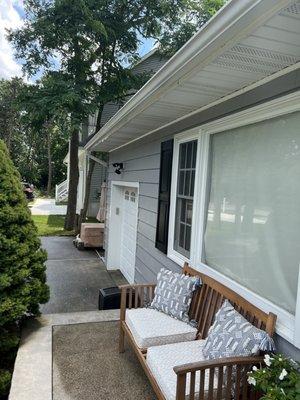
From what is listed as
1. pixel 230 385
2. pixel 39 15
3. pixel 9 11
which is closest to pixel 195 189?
pixel 230 385

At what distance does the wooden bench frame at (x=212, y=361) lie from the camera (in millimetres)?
1872

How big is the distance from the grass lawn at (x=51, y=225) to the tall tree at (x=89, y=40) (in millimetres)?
4071

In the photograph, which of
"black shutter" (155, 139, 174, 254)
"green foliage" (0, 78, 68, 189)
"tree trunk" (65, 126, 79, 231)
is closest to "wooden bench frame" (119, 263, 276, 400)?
"black shutter" (155, 139, 174, 254)

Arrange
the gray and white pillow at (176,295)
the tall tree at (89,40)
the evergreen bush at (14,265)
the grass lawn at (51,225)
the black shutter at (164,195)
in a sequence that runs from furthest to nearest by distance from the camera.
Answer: the grass lawn at (51,225) → the tall tree at (89,40) → the black shutter at (164,195) → the evergreen bush at (14,265) → the gray and white pillow at (176,295)

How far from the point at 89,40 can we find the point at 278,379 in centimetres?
1130

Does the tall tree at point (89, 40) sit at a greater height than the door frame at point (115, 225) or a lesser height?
greater

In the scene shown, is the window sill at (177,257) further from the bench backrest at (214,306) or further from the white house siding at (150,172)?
the bench backrest at (214,306)

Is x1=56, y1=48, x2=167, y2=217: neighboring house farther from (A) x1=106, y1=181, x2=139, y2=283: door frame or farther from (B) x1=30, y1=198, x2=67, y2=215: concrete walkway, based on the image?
(B) x1=30, y1=198, x2=67, y2=215: concrete walkway

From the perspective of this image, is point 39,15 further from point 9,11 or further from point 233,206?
point 233,206

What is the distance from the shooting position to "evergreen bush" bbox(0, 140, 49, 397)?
327 centimetres

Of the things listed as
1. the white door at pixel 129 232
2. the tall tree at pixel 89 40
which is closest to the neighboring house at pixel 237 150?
the white door at pixel 129 232

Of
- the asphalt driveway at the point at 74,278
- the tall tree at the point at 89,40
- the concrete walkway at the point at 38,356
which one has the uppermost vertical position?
the tall tree at the point at 89,40

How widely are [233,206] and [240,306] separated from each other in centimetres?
82

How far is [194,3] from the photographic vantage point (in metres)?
11.6
